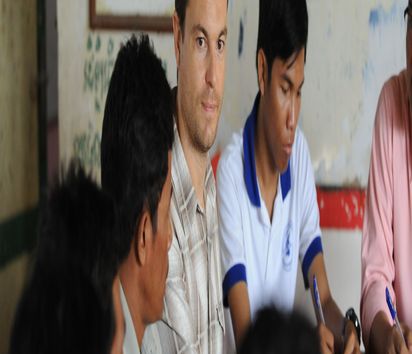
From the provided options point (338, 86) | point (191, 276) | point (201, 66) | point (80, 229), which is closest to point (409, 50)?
point (338, 86)

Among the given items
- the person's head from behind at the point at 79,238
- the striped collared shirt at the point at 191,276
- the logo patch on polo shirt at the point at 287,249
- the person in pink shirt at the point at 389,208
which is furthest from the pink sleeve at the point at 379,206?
the person's head from behind at the point at 79,238

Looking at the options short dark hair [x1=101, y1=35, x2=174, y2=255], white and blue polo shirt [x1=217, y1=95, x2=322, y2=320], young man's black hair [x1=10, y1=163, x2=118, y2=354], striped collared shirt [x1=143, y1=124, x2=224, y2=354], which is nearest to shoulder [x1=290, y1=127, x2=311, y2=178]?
white and blue polo shirt [x1=217, y1=95, x2=322, y2=320]

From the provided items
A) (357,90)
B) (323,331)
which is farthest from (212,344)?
(357,90)

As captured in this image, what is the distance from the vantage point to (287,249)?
87 centimetres

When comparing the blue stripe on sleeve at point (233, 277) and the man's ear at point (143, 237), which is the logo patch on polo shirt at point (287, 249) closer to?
the blue stripe on sleeve at point (233, 277)

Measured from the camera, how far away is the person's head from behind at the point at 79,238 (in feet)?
1.34

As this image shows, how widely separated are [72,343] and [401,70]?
0.66 m

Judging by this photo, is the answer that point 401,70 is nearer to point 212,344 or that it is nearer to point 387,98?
point 387,98

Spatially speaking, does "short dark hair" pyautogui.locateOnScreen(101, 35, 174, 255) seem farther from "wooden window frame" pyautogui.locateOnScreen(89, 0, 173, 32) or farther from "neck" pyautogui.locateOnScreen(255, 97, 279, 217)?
"neck" pyautogui.locateOnScreen(255, 97, 279, 217)

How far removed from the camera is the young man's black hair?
0.37 metres

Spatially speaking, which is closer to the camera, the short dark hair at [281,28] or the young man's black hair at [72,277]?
the young man's black hair at [72,277]

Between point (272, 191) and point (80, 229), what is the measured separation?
1.49 feet

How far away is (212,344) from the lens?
75 centimetres

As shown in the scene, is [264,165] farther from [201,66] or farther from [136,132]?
[136,132]
